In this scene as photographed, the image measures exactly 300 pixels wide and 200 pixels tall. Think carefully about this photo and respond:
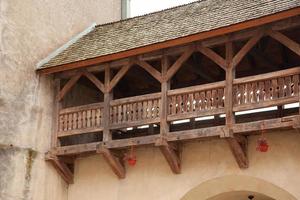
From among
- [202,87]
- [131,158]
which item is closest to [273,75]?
[202,87]

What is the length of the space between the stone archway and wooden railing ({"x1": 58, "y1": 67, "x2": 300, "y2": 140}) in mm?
1398

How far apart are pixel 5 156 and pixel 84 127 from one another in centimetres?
172

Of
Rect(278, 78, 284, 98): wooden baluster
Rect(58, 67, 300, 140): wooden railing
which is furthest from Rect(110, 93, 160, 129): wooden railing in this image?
Rect(278, 78, 284, 98): wooden baluster

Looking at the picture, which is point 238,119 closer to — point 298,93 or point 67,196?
point 298,93

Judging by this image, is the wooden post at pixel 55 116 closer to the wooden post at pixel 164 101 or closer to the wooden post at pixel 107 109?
the wooden post at pixel 107 109

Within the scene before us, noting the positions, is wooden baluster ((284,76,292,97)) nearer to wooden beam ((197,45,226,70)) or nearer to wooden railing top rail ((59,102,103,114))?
wooden beam ((197,45,226,70))

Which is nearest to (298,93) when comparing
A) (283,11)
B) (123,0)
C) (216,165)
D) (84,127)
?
(283,11)

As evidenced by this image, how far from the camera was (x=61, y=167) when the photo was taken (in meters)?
14.1

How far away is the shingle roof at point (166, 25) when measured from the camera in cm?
1187

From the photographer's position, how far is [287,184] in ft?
37.8

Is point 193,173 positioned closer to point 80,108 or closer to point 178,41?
point 178,41

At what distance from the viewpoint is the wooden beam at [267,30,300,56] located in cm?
1112

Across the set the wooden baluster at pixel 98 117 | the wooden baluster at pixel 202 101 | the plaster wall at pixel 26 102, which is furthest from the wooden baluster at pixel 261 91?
the plaster wall at pixel 26 102

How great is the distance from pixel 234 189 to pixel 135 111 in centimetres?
249
